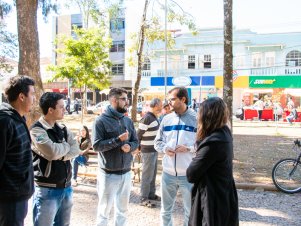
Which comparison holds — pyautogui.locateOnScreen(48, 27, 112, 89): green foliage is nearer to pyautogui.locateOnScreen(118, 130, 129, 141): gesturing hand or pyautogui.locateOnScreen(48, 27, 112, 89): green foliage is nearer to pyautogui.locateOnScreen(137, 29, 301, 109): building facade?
pyautogui.locateOnScreen(137, 29, 301, 109): building facade

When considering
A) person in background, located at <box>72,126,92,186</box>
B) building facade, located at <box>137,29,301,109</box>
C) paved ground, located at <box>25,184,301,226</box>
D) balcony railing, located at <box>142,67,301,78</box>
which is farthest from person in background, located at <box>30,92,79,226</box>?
balcony railing, located at <box>142,67,301,78</box>

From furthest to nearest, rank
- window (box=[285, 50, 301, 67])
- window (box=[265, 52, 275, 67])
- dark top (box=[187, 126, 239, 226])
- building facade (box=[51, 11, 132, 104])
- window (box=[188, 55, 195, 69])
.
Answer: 1. building facade (box=[51, 11, 132, 104])
2. window (box=[188, 55, 195, 69])
3. window (box=[265, 52, 275, 67])
4. window (box=[285, 50, 301, 67])
5. dark top (box=[187, 126, 239, 226])

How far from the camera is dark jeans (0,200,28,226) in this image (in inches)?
99.7

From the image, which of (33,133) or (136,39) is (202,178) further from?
(136,39)

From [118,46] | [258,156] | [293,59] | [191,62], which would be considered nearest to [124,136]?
[258,156]

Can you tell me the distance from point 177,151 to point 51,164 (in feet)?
4.65

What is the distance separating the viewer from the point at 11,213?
2.55 metres

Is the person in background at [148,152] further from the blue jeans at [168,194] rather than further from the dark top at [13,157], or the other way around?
the dark top at [13,157]

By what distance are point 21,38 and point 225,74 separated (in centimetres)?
444

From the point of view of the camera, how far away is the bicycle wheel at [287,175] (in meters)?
6.52

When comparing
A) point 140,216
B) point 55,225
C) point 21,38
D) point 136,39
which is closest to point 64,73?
point 136,39

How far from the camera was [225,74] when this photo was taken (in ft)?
26.3

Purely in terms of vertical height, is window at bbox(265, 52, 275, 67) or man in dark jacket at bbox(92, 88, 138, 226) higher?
window at bbox(265, 52, 275, 67)

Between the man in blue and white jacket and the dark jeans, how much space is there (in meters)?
1.76
